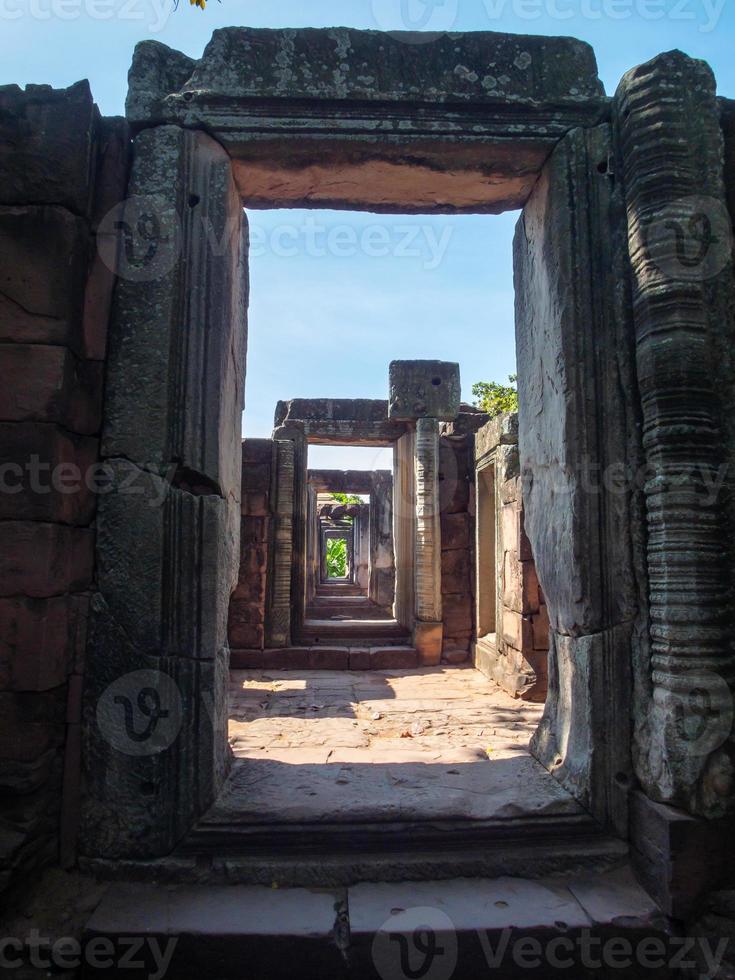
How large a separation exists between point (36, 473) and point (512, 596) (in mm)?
5283

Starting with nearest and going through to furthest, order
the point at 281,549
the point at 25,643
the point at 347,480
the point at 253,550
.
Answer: the point at 25,643 < the point at 253,550 < the point at 281,549 < the point at 347,480

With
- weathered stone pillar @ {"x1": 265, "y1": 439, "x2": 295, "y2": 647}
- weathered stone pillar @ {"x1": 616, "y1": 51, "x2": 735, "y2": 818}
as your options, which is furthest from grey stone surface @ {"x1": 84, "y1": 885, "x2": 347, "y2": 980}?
weathered stone pillar @ {"x1": 265, "y1": 439, "x2": 295, "y2": 647}

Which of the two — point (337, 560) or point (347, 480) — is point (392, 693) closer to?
point (347, 480)

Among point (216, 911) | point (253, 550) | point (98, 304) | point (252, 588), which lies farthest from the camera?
point (253, 550)

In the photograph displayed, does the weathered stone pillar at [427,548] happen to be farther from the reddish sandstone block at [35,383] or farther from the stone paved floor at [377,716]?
the reddish sandstone block at [35,383]

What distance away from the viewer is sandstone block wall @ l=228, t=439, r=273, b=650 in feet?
26.9

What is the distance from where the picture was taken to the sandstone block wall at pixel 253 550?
820 cm

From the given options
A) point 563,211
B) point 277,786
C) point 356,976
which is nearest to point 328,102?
point 563,211

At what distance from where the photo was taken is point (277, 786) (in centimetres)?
266

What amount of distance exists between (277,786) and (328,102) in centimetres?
284

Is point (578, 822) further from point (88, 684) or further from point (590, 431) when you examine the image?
point (88, 684)

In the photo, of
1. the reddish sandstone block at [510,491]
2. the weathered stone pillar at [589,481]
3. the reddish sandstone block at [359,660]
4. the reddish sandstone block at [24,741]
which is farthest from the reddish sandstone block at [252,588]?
the reddish sandstone block at [24,741]

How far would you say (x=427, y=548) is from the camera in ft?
28.4

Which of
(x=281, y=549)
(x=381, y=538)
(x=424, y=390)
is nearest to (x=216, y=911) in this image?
(x=281, y=549)
